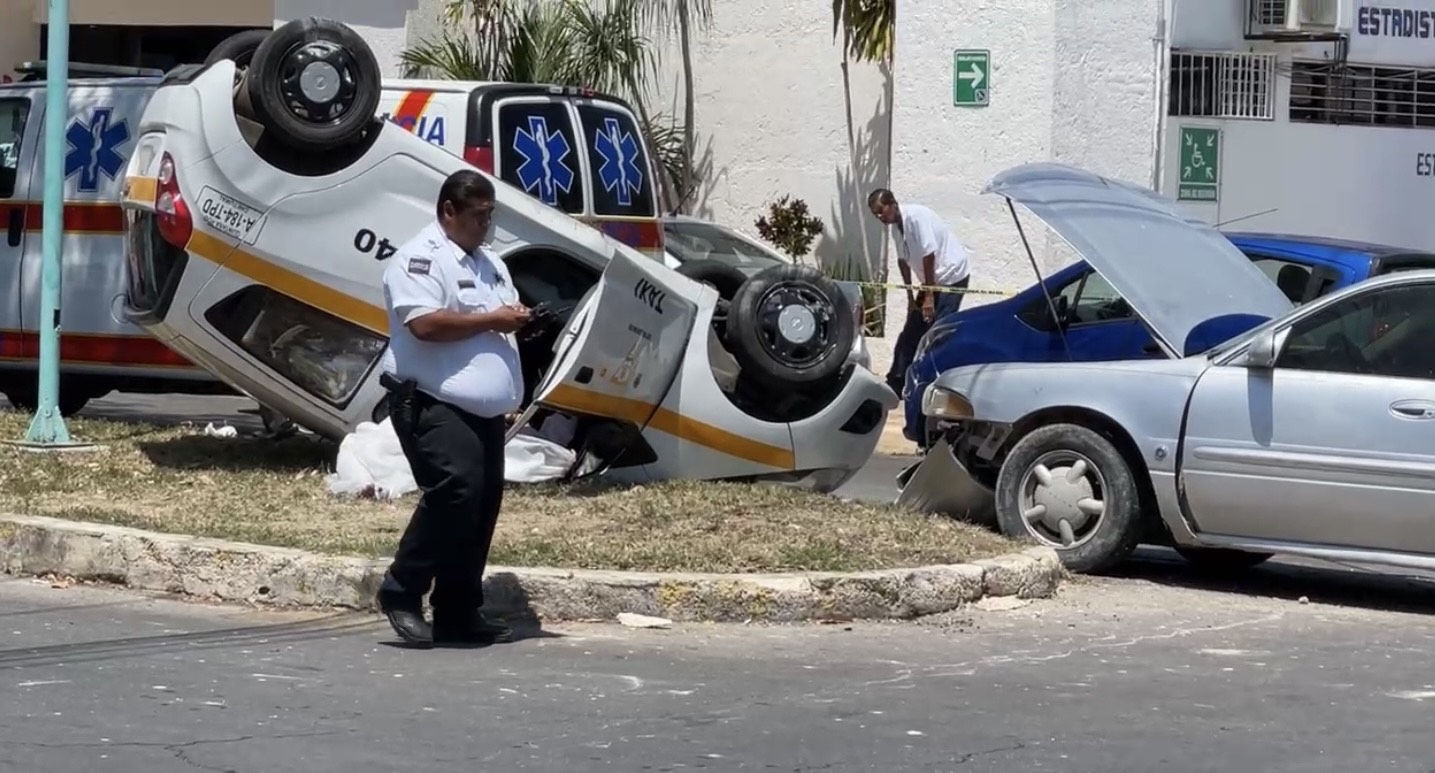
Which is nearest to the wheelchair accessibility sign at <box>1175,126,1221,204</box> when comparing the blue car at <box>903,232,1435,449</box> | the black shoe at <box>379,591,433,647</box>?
the blue car at <box>903,232,1435,449</box>

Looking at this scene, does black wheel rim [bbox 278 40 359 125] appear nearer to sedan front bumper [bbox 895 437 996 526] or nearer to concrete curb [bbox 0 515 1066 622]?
concrete curb [bbox 0 515 1066 622]

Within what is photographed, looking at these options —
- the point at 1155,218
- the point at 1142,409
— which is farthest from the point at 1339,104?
the point at 1142,409

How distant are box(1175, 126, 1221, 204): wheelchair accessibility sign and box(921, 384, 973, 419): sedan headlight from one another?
7873 millimetres

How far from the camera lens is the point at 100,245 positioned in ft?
42.9

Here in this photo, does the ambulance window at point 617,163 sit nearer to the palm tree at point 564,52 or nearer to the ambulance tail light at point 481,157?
the ambulance tail light at point 481,157

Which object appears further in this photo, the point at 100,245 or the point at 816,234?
the point at 816,234

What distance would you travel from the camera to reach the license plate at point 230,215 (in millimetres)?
10438

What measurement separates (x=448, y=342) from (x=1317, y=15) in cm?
1221

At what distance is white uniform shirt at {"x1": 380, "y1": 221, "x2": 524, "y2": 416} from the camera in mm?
7480

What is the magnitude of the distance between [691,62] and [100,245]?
8931 mm

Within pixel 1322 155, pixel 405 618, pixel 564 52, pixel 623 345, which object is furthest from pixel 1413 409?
pixel 564 52

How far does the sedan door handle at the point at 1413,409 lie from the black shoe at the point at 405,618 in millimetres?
4101

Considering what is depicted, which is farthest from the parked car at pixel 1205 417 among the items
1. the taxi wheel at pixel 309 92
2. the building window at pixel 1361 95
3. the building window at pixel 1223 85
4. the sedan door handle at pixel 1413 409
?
the building window at pixel 1361 95

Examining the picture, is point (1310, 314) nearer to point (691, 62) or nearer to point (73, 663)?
point (73, 663)
